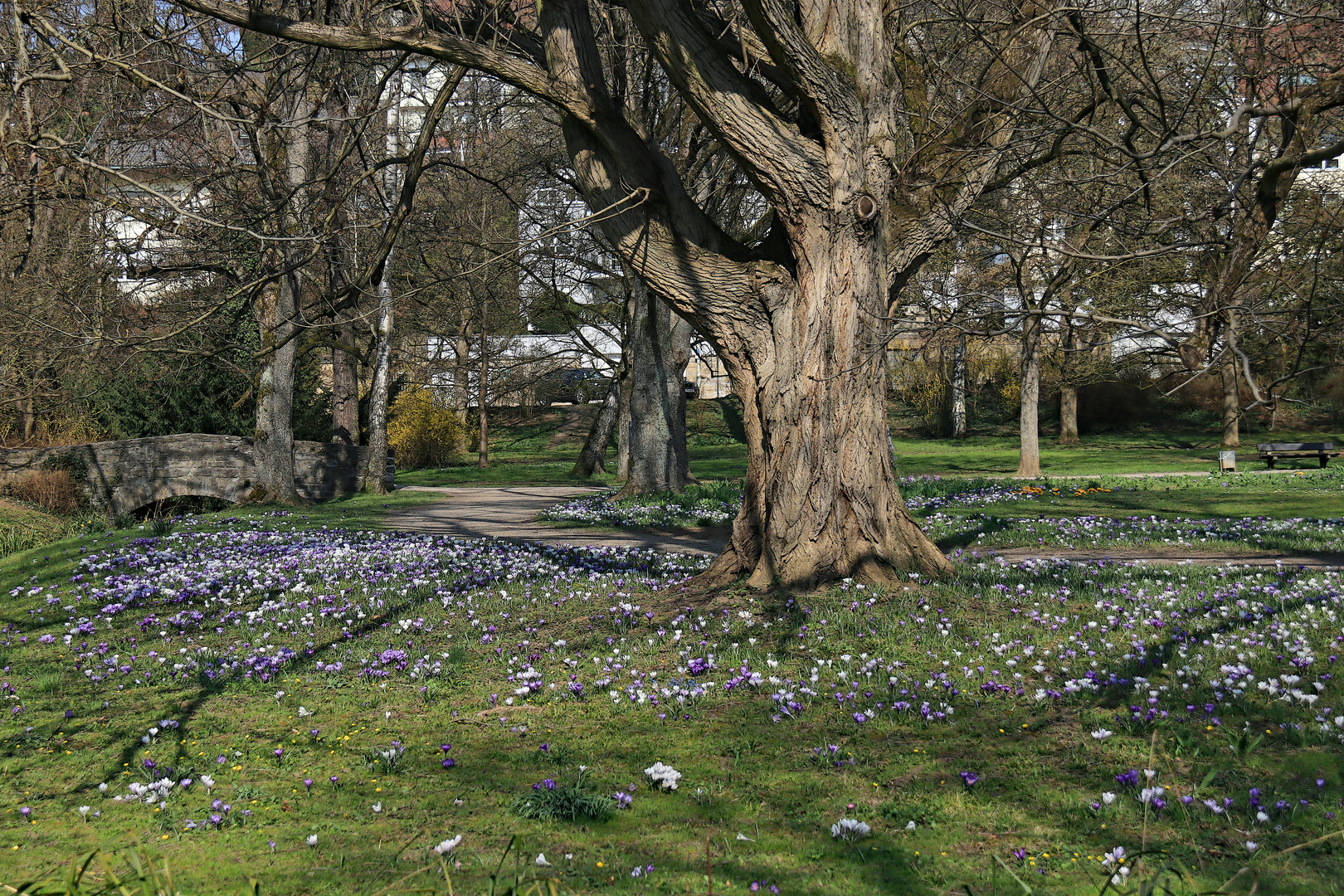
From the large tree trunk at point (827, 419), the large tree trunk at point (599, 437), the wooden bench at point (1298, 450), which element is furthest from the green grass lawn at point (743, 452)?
the large tree trunk at point (827, 419)

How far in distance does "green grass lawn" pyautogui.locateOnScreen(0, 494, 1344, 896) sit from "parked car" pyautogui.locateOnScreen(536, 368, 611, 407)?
71.0 ft

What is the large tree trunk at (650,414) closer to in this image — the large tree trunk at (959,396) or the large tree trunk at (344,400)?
the large tree trunk at (344,400)

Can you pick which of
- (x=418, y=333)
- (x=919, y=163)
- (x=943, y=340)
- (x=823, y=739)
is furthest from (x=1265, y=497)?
(x=418, y=333)

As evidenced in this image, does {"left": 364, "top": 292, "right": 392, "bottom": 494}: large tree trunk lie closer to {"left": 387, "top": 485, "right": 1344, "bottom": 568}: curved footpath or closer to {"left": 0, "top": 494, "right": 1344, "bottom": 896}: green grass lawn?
{"left": 387, "top": 485, "right": 1344, "bottom": 568}: curved footpath

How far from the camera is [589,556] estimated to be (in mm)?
10180

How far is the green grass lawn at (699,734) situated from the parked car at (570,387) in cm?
2165

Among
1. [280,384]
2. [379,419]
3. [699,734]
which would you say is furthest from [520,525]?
A: [699,734]

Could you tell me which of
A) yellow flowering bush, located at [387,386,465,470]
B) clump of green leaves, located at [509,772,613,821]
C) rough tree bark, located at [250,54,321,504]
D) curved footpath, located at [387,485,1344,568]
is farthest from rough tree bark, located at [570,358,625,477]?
clump of green leaves, located at [509,772,613,821]

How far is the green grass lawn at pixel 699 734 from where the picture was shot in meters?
3.24

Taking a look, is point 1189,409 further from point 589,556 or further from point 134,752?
point 134,752

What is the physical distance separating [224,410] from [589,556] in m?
14.8

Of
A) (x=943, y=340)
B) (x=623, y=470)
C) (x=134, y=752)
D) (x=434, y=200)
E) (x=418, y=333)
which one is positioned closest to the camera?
(x=134, y=752)

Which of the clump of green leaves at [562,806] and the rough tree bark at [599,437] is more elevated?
the rough tree bark at [599,437]

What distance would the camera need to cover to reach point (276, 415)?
17594 millimetres
